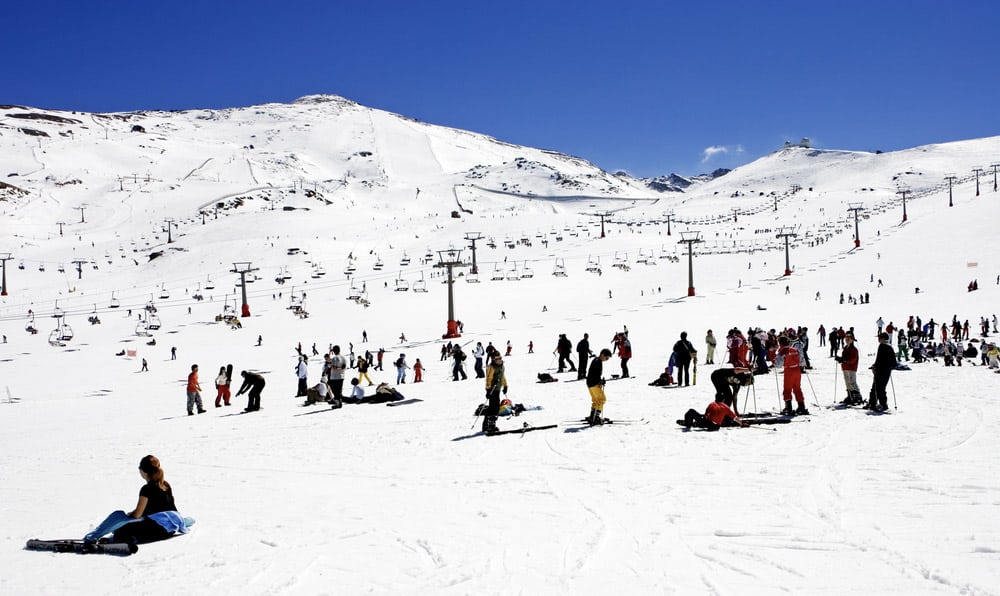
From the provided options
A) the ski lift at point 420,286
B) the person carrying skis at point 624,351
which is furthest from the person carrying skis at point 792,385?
the ski lift at point 420,286

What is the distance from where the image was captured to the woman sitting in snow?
6.05 meters

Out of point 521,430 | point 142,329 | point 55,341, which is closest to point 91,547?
point 521,430

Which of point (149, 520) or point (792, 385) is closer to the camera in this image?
point (149, 520)

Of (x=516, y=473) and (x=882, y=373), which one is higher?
(x=882, y=373)

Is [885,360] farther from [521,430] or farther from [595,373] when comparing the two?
[521,430]

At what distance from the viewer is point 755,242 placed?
87500mm

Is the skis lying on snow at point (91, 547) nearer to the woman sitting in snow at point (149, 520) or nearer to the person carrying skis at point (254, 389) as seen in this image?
the woman sitting in snow at point (149, 520)

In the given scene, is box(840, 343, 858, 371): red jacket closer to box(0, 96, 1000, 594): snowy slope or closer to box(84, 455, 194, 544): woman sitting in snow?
box(0, 96, 1000, 594): snowy slope

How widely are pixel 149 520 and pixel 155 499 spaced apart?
0.21 metres

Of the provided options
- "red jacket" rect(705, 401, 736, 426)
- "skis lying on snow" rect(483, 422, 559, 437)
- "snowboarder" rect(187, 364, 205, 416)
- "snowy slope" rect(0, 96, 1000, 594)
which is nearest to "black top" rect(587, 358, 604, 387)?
"snowy slope" rect(0, 96, 1000, 594)

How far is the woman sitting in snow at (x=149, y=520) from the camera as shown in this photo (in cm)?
605

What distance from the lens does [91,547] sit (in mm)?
5848

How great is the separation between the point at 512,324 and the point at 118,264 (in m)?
74.6

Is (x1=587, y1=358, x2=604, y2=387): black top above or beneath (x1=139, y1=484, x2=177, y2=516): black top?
above
